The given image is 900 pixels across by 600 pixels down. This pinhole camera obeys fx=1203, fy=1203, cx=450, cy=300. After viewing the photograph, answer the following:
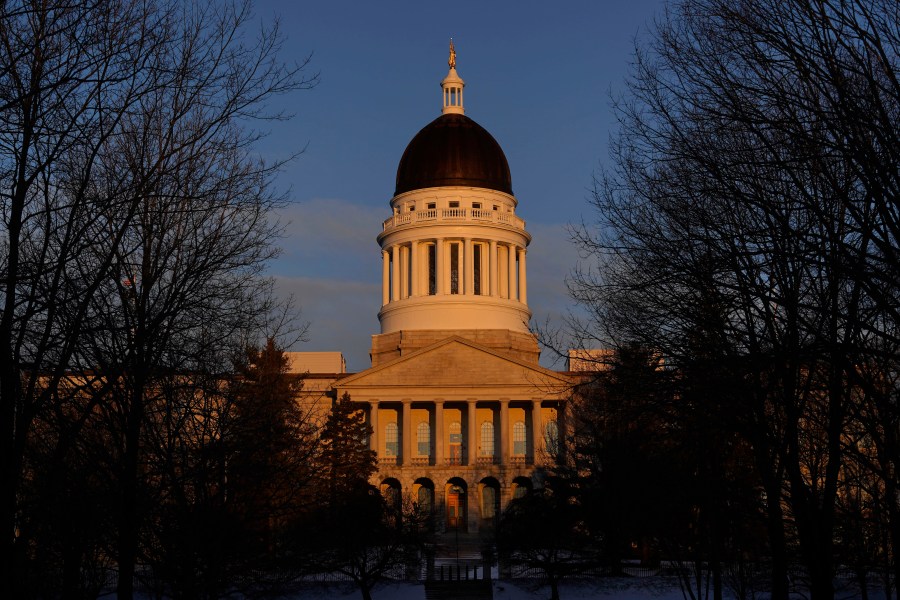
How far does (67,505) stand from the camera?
48.8ft

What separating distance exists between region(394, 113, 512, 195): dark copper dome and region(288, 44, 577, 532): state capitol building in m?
0.08

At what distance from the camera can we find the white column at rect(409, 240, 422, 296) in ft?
315

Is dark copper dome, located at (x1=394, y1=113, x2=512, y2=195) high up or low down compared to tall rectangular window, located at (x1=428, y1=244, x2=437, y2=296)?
up

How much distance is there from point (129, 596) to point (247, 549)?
5743 millimetres

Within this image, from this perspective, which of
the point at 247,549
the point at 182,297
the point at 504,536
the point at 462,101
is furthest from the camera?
the point at 462,101

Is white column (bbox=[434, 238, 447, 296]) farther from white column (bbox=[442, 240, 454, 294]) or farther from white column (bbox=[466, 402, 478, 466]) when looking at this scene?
white column (bbox=[466, 402, 478, 466])

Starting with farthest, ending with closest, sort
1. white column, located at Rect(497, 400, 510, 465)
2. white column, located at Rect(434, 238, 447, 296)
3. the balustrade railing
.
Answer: white column, located at Rect(434, 238, 447, 296) → the balustrade railing → white column, located at Rect(497, 400, 510, 465)

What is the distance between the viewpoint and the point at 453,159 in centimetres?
9606

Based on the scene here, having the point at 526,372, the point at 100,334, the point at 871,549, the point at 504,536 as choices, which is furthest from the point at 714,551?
the point at 526,372

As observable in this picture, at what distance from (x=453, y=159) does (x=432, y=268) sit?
8993mm

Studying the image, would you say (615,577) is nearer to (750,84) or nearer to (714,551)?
(714,551)

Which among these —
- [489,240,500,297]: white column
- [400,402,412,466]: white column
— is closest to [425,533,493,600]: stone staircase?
[400,402,412,466]: white column

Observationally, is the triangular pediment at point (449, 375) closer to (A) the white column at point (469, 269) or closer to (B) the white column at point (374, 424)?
(B) the white column at point (374, 424)

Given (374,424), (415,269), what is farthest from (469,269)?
(374,424)
